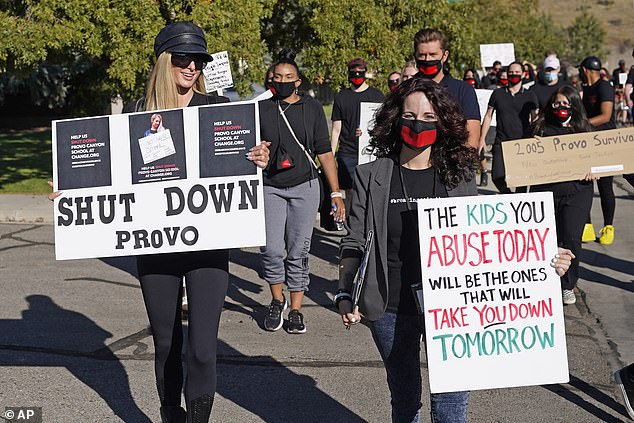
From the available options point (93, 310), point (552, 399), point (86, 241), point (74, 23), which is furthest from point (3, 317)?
point (74, 23)

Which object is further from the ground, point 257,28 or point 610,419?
point 257,28

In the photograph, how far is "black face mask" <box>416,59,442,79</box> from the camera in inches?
241

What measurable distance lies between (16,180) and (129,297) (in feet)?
29.4

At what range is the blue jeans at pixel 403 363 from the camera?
158 inches

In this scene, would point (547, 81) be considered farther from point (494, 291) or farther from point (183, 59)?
point (494, 291)

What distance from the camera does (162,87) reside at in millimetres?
4555

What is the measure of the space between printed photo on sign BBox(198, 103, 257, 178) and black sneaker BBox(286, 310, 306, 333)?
278 centimetres

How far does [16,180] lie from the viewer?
648 inches

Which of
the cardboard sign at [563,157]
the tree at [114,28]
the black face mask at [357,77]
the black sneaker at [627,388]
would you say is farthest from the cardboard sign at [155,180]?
the tree at [114,28]

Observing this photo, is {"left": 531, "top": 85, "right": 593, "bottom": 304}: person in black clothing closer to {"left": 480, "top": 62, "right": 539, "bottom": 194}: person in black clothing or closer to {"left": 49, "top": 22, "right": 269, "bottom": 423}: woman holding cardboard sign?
{"left": 480, "top": 62, "right": 539, "bottom": 194}: person in black clothing

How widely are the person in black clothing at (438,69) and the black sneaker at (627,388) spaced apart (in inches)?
65.5

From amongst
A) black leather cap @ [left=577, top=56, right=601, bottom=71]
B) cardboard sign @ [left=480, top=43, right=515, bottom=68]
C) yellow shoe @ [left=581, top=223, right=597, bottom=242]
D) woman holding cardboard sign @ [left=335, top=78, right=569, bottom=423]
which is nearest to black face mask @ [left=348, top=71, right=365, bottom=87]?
black leather cap @ [left=577, top=56, right=601, bottom=71]

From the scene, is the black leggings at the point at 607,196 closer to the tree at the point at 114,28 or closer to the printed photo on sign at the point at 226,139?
the tree at the point at 114,28

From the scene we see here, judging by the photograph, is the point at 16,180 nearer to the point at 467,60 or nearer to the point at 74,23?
the point at 74,23
